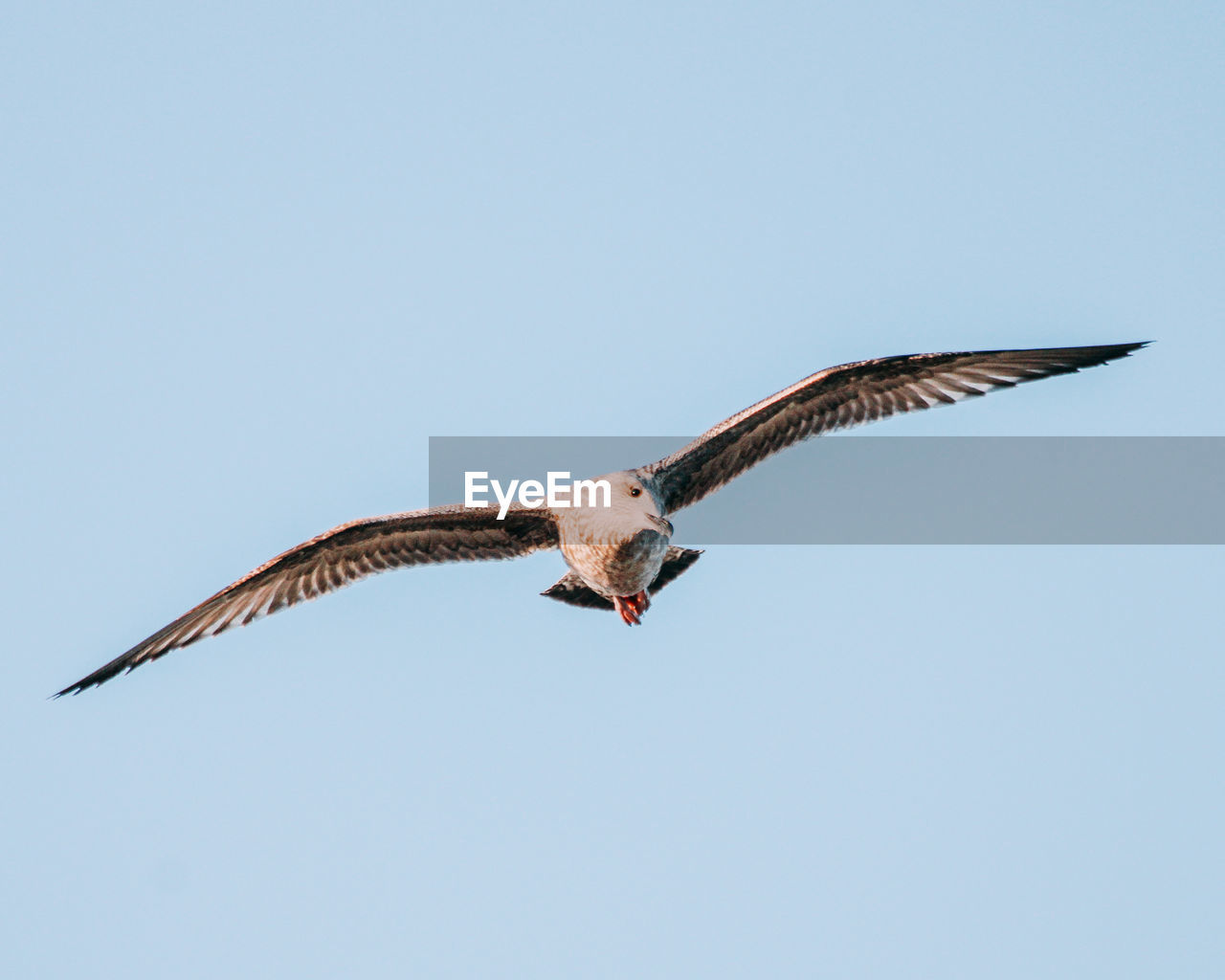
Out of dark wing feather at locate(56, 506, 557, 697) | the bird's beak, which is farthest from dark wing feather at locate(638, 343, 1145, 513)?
dark wing feather at locate(56, 506, 557, 697)

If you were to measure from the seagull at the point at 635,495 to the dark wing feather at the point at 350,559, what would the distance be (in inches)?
0.4

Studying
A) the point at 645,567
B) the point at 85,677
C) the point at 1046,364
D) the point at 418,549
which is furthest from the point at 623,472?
the point at 85,677

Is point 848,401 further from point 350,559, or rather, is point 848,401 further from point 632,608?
point 350,559

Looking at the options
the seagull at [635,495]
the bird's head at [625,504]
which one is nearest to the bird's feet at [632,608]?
the seagull at [635,495]

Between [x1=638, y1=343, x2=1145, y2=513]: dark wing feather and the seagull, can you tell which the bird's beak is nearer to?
the seagull

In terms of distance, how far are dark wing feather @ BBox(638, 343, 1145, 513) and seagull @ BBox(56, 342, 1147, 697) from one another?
1 centimetres

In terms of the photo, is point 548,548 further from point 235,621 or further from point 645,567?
point 235,621

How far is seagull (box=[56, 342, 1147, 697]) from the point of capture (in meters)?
16.2

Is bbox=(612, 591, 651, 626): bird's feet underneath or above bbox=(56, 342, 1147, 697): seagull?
underneath

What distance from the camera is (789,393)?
1611 cm

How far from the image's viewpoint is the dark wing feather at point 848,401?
16297 millimetres

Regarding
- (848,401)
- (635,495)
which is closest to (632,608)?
(635,495)

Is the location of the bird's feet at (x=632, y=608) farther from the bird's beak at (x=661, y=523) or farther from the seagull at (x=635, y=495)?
the bird's beak at (x=661, y=523)

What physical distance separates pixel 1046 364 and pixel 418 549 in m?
7.56
